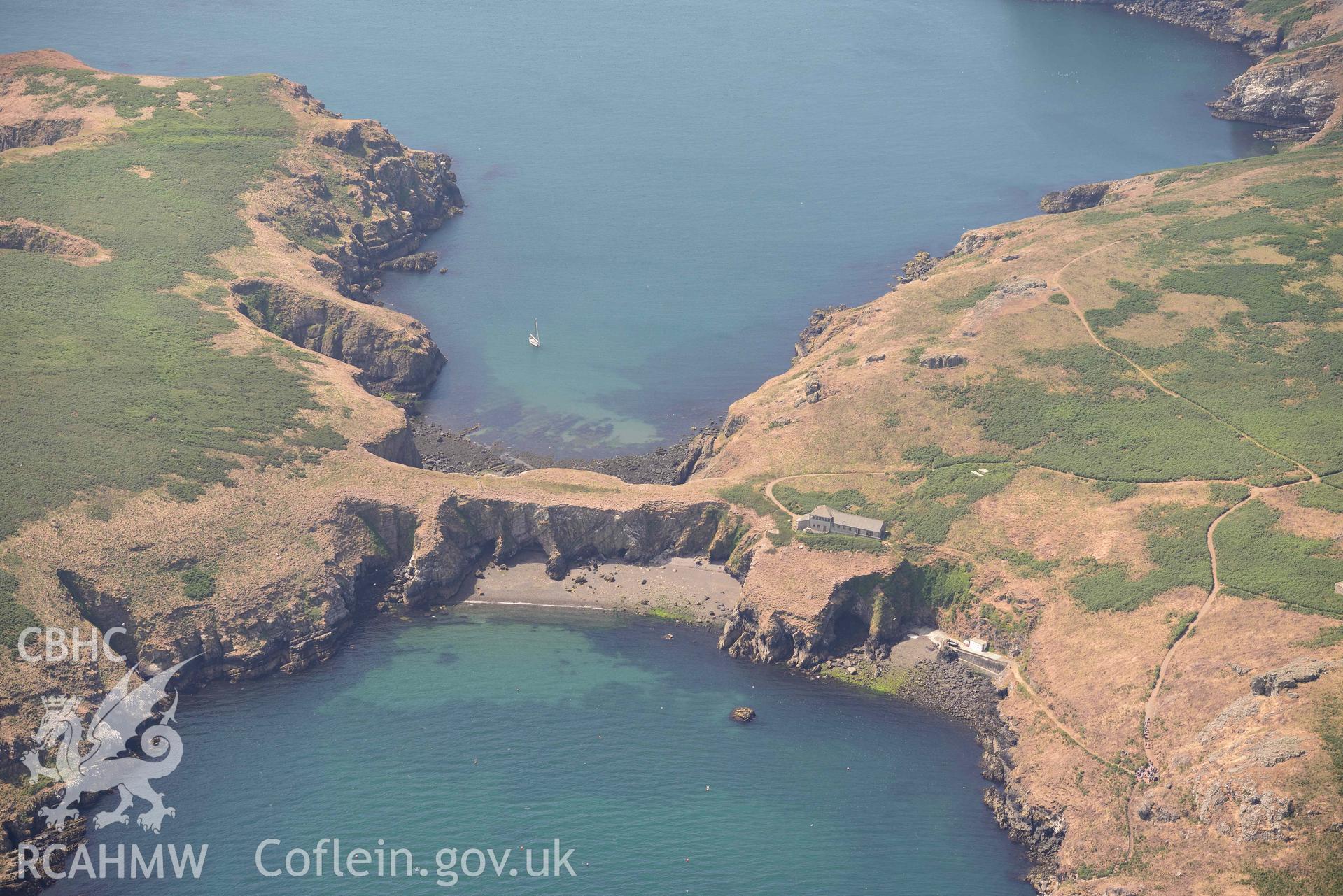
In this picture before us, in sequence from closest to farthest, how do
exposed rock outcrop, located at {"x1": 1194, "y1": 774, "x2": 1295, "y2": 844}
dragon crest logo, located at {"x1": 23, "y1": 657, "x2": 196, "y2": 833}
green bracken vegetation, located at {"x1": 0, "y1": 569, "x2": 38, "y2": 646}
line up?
exposed rock outcrop, located at {"x1": 1194, "y1": 774, "x2": 1295, "y2": 844} < dragon crest logo, located at {"x1": 23, "y1": 657, "x2": 196, "y2": 833} < green bracken vegetation, located at {"x1": 0, "y1": 569, "x2": 38, "y2": 646}

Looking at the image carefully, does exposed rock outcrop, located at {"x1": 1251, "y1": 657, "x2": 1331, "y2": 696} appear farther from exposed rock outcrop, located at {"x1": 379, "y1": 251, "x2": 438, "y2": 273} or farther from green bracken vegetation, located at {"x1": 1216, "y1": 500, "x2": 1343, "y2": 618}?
exposed rock outcrop, located at {"x1": 379, "y1": 251, "x2": 438, "y2": 273}

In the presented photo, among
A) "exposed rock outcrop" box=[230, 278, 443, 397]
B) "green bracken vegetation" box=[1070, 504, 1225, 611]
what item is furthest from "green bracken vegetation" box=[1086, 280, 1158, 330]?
"exposed rock outcrop" box=[230, 278, 443, 397]

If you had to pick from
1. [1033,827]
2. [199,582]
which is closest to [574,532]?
[199,582]

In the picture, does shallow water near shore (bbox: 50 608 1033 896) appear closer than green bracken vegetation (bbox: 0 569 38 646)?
Yes

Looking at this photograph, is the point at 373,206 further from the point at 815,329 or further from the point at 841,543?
the point at 841,543

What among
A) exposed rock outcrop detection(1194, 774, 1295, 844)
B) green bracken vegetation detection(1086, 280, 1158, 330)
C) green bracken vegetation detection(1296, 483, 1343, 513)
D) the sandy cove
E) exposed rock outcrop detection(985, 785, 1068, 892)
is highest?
green bracken vegetation detection(1086, 280, 1158, 330)

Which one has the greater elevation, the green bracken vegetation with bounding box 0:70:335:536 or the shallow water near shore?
the green bracken vegetation with bounding box 0:70:335:536

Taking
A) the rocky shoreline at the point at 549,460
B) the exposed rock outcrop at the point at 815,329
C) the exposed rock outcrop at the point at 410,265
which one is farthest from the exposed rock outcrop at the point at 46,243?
the exposed rock outcrop at the point at 815,329
